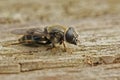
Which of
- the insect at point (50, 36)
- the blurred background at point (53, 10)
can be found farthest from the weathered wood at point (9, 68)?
the blurred background at point (53, 10)

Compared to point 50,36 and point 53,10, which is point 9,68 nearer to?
point 50,36

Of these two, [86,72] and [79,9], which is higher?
[79,9]

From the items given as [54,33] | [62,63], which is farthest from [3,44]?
[62,63]

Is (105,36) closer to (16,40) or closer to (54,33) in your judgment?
(54,33)

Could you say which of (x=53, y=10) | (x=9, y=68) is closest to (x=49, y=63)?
(x=9, y=68)

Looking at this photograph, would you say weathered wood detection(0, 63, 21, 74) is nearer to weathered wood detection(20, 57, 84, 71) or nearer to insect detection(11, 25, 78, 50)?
weathered wood detection(20, 57, 84, 71)

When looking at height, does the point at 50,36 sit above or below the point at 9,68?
above

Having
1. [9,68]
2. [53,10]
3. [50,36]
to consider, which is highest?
[53,10]
